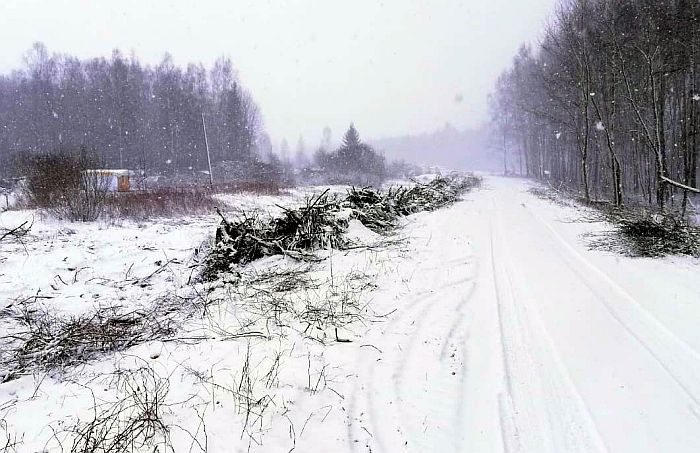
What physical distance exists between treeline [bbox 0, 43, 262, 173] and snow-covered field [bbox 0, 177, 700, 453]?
163 ft

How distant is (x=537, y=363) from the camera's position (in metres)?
3.68

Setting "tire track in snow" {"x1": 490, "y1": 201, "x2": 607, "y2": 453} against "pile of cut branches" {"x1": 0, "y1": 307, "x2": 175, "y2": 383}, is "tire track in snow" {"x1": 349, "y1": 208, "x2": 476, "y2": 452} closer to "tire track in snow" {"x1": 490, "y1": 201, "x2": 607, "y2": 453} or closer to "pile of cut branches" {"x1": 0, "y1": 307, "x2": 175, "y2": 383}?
"tire track in snow" {"x1": 490, "y1": 201, "x2": 607, "y2": 453}

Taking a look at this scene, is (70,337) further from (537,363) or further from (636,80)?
(636,80)

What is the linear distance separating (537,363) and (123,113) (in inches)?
2294

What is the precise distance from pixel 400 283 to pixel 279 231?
11.9 ft

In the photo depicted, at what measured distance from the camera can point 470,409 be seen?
303 centimetres

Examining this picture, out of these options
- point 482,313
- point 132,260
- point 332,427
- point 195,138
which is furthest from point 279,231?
point 195,138

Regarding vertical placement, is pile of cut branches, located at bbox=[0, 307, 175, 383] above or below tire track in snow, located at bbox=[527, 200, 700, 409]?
above

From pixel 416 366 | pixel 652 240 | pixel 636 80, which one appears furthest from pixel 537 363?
pixel 636 80

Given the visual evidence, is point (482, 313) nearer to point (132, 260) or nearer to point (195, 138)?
point (132, 260)

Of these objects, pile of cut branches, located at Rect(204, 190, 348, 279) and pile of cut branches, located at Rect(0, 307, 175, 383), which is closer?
pile of cut branches, located at Rect(0, 307, 175, 383)

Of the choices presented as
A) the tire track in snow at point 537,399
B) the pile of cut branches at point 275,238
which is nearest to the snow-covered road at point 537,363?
the tire track in snow at point 537,399

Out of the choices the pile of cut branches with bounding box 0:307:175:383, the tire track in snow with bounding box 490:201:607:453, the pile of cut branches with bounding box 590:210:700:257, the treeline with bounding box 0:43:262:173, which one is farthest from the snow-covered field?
the treeline with bounding box 0:43:262:173

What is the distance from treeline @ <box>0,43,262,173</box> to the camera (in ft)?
165
